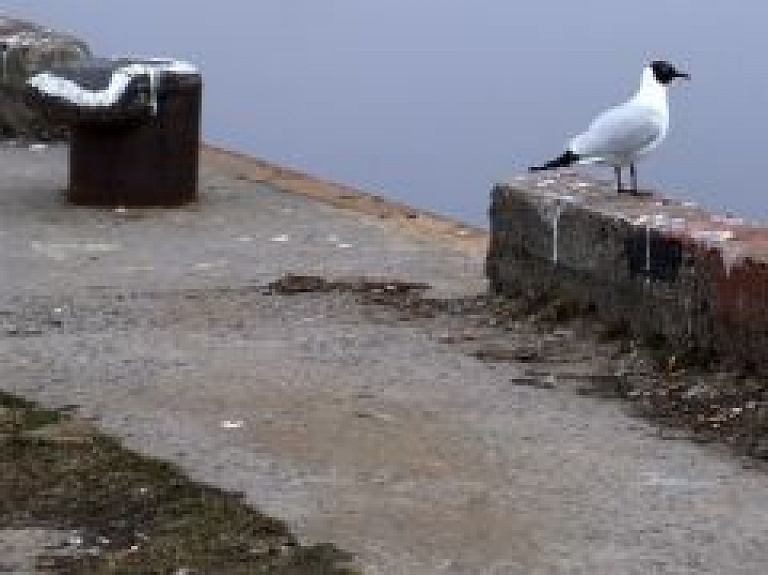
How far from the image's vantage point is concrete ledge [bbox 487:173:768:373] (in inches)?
252

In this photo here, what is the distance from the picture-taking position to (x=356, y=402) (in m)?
6.34

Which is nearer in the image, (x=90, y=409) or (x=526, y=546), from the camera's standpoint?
(x=526, y=546)

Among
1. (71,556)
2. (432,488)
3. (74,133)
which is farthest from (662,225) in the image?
(74,133)

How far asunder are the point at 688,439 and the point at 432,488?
0.98 metres

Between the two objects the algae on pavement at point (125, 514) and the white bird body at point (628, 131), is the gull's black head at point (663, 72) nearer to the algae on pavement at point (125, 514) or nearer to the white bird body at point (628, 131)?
the white bird body at point (628, 131)

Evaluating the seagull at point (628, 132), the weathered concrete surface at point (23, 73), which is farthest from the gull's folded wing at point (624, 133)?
the weathered concrete surface at point (23, 73)

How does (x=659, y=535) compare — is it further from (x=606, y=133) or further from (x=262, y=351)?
(x=606, y=133)

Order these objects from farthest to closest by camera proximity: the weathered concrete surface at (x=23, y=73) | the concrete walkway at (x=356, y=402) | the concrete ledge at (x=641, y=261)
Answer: the weathered concrete surface at (x=23, y=73) < the concrete ledge at (x=641, y=261) < the concrete walkway at (x=356, y=402)

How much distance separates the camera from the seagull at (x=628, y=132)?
24.9ft

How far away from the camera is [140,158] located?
1000 centimetres

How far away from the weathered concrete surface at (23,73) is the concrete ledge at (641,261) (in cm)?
481

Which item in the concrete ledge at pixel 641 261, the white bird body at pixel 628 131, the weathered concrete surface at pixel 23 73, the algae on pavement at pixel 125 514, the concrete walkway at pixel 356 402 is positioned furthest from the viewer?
the weathered concrete surface at pixel 23 73

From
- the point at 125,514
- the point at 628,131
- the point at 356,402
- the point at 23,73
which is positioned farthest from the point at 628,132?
the point at 23,73

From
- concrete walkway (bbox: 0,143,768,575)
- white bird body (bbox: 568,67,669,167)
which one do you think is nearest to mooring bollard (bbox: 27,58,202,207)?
concrete walkway (bbox: 0,143,768,575)
